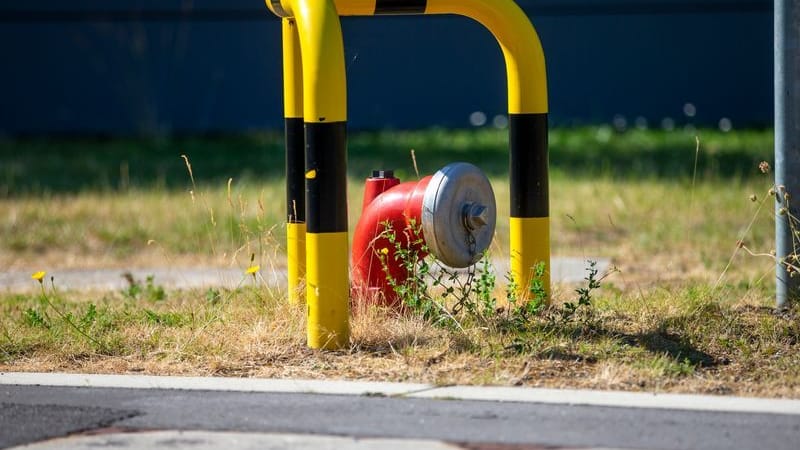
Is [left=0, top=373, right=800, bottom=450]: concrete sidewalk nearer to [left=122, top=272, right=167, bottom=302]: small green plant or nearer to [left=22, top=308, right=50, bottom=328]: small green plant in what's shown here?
[left=22, top=308, right=50, bottom=328]: small green plant

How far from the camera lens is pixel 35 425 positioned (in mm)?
4805

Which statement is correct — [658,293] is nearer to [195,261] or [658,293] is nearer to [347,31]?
[195,261]

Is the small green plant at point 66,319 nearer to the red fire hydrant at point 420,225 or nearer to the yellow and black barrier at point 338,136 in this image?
the yellow and black barrier at point 338,136

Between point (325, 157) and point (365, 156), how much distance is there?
9329mm

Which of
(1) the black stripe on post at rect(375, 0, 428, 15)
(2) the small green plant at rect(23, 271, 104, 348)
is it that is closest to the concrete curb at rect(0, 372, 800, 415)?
(2) the small green plant at rect(23, 271, 104, 348)

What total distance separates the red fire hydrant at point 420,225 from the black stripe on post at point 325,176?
496mm

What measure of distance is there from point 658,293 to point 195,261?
3774 mm

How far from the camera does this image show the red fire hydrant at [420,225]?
588cm

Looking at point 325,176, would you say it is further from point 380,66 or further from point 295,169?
point 380,66

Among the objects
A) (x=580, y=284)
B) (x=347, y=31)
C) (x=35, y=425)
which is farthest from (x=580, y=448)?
(x=347, y=31)

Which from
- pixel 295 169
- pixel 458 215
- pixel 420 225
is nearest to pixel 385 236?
pixel 420 225

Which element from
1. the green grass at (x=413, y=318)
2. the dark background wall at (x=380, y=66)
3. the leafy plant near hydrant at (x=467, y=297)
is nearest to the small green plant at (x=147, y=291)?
the green grass at (x=413, y=318)

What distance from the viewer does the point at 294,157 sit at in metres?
6.43

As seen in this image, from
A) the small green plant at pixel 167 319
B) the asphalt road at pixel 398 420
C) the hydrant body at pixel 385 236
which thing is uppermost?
the hydrant body at pixel 385 236
